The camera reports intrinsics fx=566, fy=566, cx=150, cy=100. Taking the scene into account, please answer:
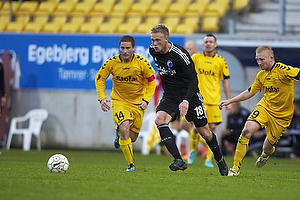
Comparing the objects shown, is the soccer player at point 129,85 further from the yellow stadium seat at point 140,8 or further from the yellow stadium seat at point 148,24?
the yellow stadium seat at point 140,8

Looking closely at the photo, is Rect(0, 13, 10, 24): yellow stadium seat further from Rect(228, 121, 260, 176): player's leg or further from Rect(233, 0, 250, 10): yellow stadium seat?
Rect(228, 121, 260, 176): player's leg

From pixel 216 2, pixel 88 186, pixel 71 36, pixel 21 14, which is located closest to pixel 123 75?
pixel 88 186

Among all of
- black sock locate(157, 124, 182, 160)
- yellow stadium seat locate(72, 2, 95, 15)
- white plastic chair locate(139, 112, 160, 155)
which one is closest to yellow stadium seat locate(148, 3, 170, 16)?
yellow stadium seat locate(72, 2, 95, 15)

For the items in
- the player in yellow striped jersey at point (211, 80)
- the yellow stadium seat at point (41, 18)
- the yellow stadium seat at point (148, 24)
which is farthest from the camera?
the yellow stadium seat at point (41, 18)

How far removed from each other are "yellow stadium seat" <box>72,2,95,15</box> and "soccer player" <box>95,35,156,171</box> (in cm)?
1011

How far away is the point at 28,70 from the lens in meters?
17.2

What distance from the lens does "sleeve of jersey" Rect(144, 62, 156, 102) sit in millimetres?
9328

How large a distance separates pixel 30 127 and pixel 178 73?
956 centimetres

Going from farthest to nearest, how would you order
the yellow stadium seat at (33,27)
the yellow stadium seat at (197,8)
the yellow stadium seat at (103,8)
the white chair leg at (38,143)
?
1. the yellow stadium seat at (103,8)
2. the yellow stadium seat at (33,27)
3. the yellow stadium seat at (197,8)
4. the white chair leg at (38,143)

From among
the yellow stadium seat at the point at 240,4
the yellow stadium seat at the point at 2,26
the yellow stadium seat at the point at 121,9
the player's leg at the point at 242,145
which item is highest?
the yellow stadium seat at the point at 121,9

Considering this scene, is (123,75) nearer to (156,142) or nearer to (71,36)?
(156,142)

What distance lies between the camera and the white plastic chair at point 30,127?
1661 cm

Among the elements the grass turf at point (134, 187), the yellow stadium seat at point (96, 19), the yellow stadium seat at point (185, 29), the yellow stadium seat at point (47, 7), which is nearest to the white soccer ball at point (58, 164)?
the grass turf at point (134, 187)

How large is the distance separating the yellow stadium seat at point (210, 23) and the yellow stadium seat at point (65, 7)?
482cm
